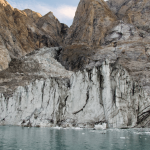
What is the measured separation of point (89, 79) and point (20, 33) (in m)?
54.7

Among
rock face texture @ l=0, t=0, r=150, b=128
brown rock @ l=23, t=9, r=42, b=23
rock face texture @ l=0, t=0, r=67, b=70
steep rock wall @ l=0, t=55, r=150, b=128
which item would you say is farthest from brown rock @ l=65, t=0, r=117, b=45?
brown rock @ l=23, t=9, r=42, b=23

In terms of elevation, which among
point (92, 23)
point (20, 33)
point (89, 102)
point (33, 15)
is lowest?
point (89, 102)

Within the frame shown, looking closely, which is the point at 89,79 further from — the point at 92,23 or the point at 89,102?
the point at 92,23

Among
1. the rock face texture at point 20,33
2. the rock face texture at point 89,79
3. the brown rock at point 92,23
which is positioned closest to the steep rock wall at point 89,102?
the rock face texture at point 89,79

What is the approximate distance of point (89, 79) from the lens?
22172mm

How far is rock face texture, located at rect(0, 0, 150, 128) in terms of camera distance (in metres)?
20.5

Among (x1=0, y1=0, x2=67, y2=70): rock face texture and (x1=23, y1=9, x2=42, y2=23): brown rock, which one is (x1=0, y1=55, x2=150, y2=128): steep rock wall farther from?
(x1=23, y1=9, x2=42, y2=23): brown rock

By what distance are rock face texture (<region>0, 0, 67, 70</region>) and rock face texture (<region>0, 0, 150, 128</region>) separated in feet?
6.58

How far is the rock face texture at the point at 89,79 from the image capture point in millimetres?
20500

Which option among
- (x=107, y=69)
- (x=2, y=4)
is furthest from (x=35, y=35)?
(x=107, y=69)

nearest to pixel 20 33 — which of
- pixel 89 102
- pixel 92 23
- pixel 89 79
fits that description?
pixel 92 23

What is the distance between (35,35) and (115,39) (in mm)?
42145

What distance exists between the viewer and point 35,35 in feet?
267

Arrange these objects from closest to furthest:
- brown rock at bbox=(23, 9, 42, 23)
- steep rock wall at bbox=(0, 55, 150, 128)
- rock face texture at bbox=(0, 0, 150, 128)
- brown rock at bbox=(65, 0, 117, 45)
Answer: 1. steep rock wall at bbox=(0, 55, 150, 128)
2. rock face texture at bbox=(0, 0, 150, 128)
3. brown rock at bbox=(65, 0, 117, 45)
4. brown rock at bbox=(23, 9, 42, 23)
